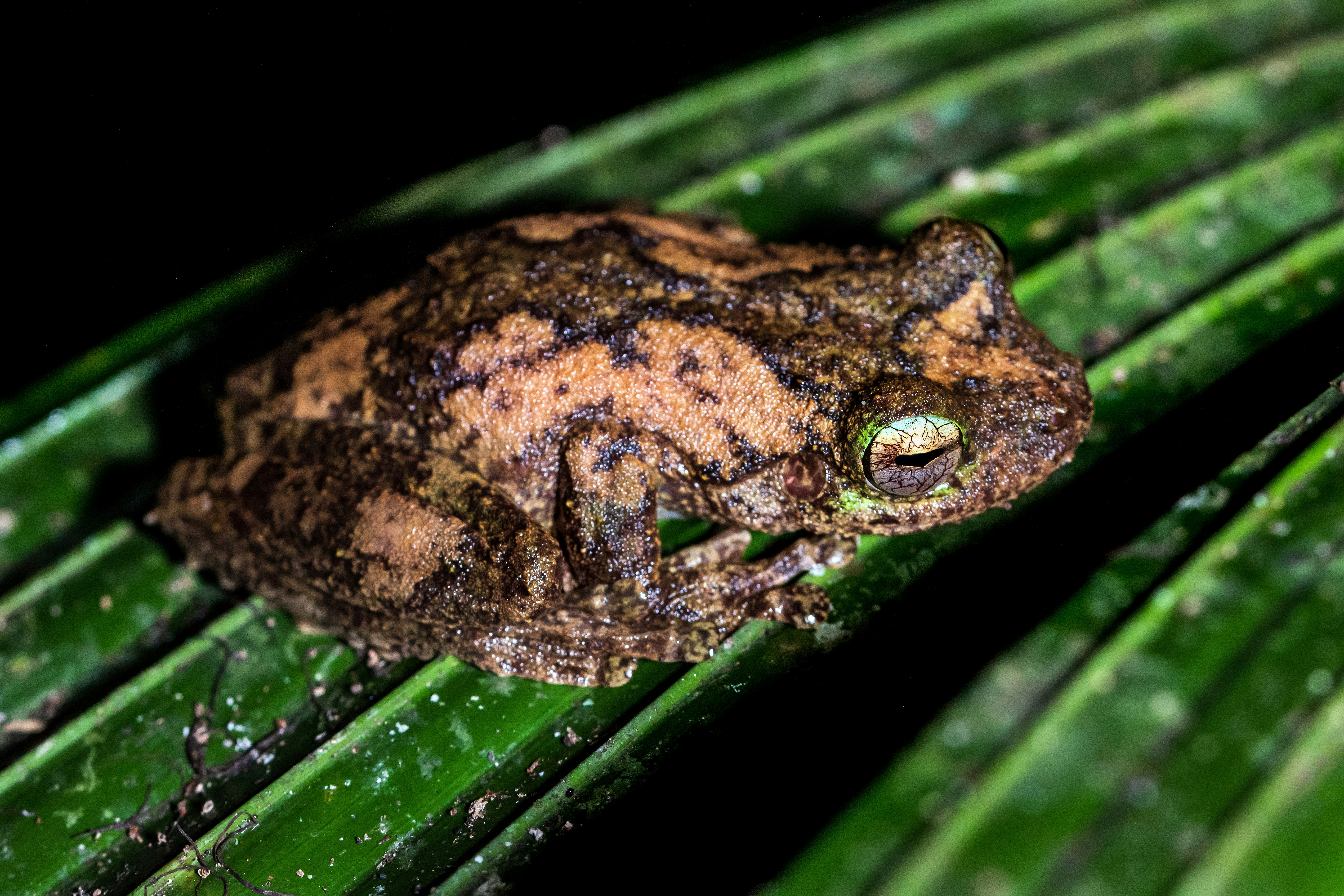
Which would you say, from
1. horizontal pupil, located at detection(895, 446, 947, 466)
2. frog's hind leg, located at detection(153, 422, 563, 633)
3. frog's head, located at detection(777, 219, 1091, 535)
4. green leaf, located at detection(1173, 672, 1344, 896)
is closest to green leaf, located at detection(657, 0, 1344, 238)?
frog's head, located at detection(777, 219, 1091, 535)

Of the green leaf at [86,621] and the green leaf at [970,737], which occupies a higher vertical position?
the green leaf at [86,621]

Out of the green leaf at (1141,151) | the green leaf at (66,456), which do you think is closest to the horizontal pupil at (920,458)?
the green leaf at (1141,151)

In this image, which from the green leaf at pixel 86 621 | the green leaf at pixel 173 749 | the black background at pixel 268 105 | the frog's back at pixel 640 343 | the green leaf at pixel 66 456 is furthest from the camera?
the black background at pixel 268 105

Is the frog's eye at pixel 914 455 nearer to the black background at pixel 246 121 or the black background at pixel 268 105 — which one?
the black background at pixel 246 121

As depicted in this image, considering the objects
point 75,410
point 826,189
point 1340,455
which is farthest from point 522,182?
point 1340,455

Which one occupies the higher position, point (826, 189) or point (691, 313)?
point (826, 189)

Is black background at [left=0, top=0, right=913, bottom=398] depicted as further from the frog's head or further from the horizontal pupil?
the horizontal pupil

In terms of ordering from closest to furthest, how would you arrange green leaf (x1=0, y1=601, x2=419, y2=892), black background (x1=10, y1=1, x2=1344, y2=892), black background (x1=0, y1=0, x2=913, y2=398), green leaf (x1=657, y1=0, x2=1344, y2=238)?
1. green leaf (x1=0, y1=601, x2=419, y2=892)
2. green leaf (x1=657, y1=0, x2=1344, y2=238)
3. black background (x1=10, y1=1, x2=1344, y2=892)
4. black background (x1=0, y1=0, x2=913, y2=398)

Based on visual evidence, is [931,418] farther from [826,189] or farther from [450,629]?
[826,189]
